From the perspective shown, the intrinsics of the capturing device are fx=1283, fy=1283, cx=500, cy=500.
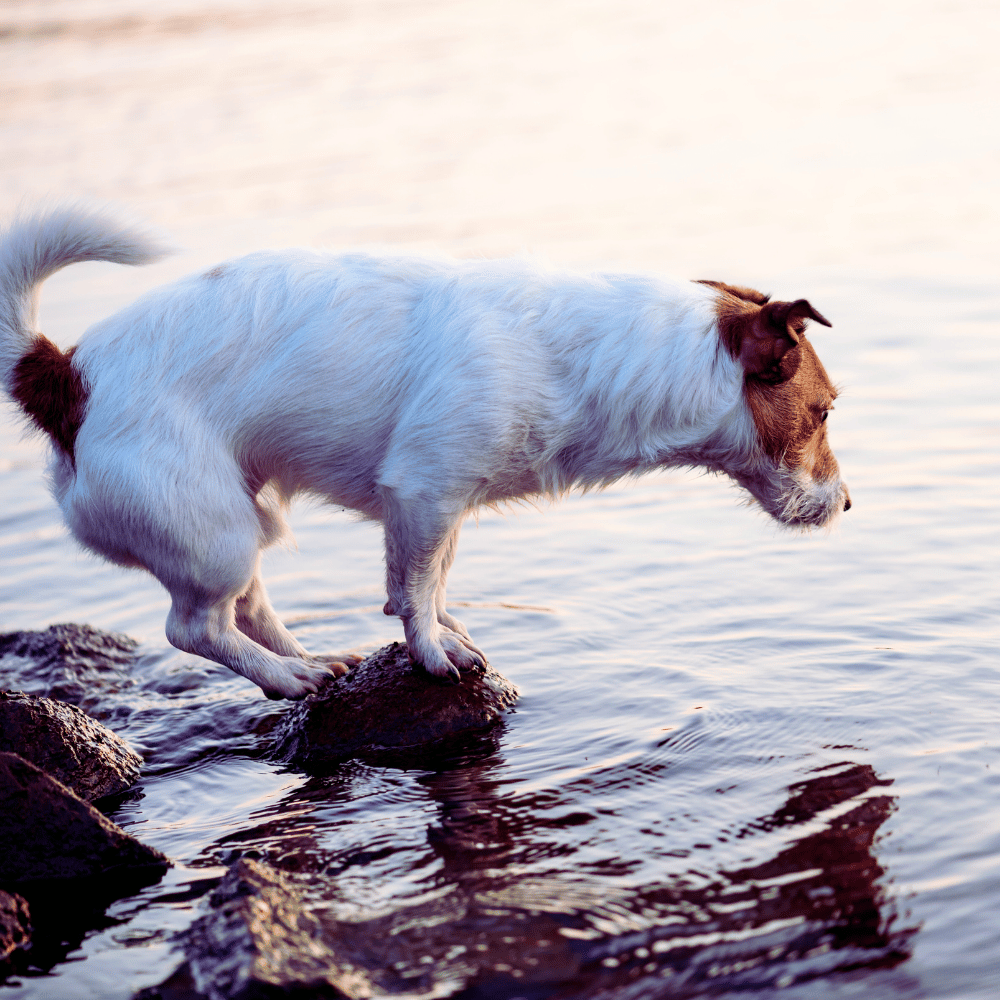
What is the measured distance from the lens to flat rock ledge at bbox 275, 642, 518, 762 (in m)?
4.79

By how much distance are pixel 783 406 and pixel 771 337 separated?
0.31 meters

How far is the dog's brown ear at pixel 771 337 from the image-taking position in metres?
4.43

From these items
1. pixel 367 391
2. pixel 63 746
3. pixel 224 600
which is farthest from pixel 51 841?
pixel 367 391

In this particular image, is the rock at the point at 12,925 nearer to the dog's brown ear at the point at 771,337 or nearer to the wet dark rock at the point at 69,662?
the wet dark rock at the point at 69,662

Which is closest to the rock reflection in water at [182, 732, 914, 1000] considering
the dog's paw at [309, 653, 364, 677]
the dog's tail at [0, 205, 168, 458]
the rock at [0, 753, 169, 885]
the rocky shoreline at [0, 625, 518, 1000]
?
the rocky shoreline at [0, 625, 518, 1000]

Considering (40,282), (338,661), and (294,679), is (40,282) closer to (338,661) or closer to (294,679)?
(294,679)

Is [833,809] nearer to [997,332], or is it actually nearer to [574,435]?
[574,435]

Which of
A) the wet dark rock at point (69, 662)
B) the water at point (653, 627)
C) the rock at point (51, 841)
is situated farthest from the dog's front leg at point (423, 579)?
the wet dark rock at point (69, 662)

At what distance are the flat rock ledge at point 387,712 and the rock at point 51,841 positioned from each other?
961 millimetres

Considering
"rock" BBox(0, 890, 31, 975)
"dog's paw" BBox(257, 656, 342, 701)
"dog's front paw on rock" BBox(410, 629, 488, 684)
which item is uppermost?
"dog's front paw on rock" BBox(410, 629, 488, 684)

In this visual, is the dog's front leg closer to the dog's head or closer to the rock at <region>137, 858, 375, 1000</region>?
the dog's head

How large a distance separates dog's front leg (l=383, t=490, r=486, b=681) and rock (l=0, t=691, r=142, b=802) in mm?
1159

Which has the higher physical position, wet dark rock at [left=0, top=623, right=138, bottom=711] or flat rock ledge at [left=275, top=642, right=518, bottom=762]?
flat rock ledge at [left=275, top=642, right=518, bottom=762]

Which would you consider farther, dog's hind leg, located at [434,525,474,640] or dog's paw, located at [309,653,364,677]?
dog's paw, located at [309,653,364,677]
